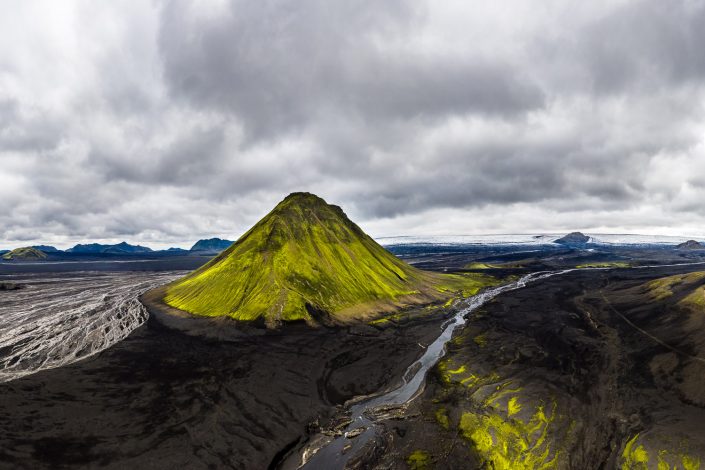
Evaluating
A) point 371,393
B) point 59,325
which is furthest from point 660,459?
point 59,325

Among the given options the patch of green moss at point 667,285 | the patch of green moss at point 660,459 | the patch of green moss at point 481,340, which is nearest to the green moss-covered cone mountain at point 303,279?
the patch of green moss at point 481,340

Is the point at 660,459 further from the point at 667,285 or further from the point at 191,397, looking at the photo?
the point at 667,285

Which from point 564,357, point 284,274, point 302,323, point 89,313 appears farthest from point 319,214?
point 564,357

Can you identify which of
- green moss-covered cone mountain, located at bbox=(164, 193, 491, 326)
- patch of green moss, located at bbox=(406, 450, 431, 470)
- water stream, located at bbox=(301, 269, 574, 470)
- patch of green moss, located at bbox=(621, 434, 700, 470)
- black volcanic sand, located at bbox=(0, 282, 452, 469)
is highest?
green moss-covered cone mountain, located at bbox=(164, 193, 491, 326)

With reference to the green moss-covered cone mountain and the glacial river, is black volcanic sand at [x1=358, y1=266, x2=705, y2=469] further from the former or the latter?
the glacial river

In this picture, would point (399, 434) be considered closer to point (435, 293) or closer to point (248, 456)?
point (248, 456)

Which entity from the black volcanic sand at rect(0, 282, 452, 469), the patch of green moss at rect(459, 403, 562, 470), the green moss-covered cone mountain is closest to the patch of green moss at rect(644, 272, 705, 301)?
the green moss-covered cone mountain
